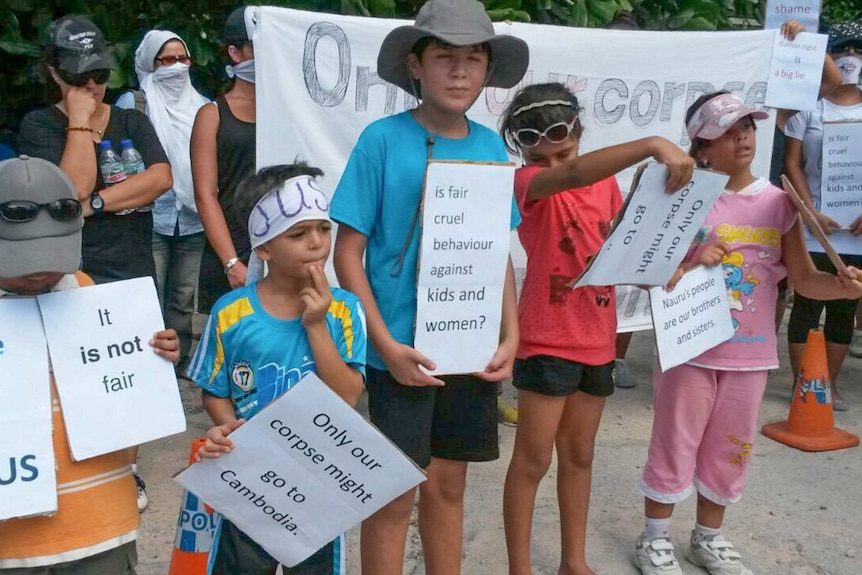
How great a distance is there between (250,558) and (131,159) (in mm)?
1603

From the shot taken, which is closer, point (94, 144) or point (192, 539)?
point (192, 539)

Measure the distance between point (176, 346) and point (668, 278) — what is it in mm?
1620

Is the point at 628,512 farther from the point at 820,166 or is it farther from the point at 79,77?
the point at 79,77

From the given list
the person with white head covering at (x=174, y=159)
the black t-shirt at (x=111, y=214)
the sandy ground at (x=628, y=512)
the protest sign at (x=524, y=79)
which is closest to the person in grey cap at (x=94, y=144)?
the black t-shirt at (x=111, y=214)

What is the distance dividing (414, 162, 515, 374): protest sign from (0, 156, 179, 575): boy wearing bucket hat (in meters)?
0.69

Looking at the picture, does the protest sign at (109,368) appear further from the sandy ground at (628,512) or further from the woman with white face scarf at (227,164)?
the sandy ground at (628,512)

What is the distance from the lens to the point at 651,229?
283 cm

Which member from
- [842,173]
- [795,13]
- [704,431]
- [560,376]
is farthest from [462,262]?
[795,13]

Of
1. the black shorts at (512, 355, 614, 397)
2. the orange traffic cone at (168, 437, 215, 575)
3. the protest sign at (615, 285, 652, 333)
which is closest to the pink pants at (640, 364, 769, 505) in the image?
the black shorts at (512, 355, 614, 397)

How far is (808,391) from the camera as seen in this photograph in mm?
4875

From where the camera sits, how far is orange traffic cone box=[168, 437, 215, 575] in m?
2.79

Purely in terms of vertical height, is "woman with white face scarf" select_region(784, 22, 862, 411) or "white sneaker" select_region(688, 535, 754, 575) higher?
"woman with white face scarf" select_region(784, 22, 862, 411)

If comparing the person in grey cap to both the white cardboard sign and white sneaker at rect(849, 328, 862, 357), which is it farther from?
white sneaker at rect(849, 328, 862, 357)

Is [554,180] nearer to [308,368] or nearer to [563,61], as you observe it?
[308,368]
